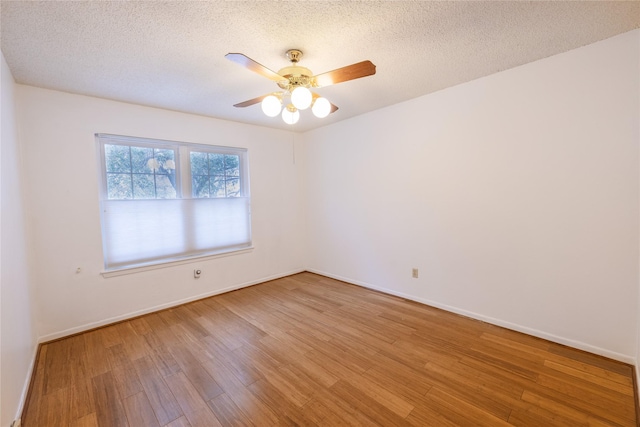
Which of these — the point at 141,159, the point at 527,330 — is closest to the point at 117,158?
the point at 141,159

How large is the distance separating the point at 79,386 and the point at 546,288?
3817mm

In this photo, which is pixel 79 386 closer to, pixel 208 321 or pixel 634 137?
pixel 208 321

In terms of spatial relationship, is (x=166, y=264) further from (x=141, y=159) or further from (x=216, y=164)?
(x=216, y=164)

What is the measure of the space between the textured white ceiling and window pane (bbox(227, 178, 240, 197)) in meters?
1.50

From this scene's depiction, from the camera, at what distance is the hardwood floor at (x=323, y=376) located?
5.46 ft

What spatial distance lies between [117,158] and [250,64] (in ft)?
7.62

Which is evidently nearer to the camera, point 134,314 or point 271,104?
point 271,104

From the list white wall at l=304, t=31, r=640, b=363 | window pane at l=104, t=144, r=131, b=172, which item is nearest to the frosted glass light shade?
white wall at l=304, t=31, r=640, b=363

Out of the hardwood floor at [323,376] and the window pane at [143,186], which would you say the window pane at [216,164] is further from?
the hardwood floor at [323,376]

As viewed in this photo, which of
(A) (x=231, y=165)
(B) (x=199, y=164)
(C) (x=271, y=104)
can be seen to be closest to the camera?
(C) (x=271, y=104)

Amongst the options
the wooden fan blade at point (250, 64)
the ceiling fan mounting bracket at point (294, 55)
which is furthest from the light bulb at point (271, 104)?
the ceiling fan mounting bracket at point (294, 55)

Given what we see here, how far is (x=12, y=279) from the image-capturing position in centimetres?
179

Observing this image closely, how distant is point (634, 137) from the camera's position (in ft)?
6.43

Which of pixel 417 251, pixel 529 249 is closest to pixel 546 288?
pixel 529 249
